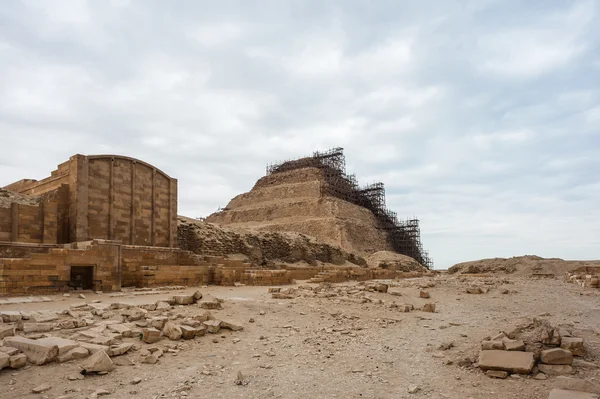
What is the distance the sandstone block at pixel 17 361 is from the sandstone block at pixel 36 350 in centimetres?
12

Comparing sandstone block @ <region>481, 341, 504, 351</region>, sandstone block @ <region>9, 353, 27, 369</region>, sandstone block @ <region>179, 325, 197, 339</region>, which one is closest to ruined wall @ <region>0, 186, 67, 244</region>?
sandstone block @ <region>179, 325, 197, 339</region>

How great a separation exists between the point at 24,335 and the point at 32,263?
238 inches

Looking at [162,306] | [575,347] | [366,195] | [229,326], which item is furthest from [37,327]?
[366,195]

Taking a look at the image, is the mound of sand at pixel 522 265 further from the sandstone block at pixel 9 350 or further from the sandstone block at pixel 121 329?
the sandstone block at pixel 9 350

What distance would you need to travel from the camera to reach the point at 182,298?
364 inches

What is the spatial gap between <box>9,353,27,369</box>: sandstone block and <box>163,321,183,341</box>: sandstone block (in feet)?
6.27

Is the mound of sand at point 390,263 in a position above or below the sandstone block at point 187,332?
below

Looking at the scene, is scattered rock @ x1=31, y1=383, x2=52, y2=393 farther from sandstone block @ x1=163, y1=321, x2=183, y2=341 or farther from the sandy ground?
sandstone block @ x1=163, y1=321, x2=183, y2=341

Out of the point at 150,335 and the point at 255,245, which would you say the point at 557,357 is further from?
the point at 255,245

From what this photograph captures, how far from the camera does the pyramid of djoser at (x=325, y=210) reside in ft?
193

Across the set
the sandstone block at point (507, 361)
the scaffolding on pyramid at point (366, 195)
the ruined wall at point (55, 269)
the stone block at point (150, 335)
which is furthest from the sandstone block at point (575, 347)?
the scaffolding on pyramid at point (366, 195)

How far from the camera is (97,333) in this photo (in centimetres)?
616

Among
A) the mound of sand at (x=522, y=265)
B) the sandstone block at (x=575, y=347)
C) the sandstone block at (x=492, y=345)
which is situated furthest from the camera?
the mound of sand at (x=522, y=265)

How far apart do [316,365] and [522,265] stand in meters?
38.2
